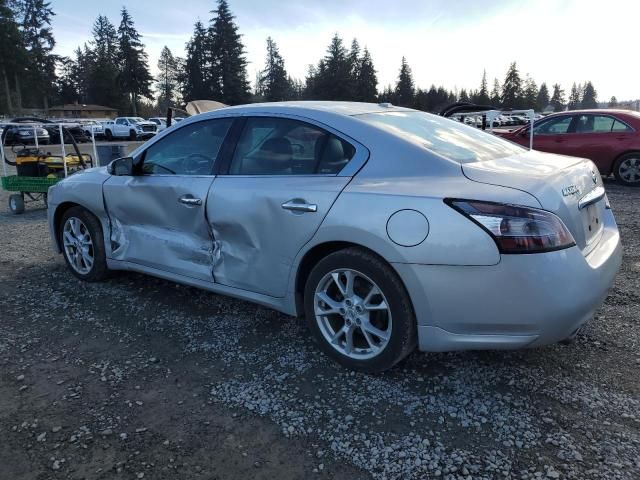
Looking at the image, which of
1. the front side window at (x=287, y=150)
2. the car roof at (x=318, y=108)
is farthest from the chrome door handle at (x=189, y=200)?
the car roof at (x=318, y=108)

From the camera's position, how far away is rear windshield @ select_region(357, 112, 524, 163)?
2998 mm

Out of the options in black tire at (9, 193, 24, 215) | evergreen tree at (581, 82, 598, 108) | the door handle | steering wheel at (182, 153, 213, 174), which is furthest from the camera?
evergreen tree at (581, 82, 598, 108)

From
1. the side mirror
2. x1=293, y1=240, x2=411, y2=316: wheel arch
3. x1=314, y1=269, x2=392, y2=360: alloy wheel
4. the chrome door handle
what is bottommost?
x1=314, y1=269, x2=392, y2=360: alloy wheel

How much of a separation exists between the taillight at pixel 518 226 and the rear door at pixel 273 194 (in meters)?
0.79

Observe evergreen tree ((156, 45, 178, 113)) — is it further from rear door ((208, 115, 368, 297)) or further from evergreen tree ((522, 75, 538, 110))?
rear door ((208, 115, 368, 297))

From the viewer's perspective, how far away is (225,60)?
65625mm

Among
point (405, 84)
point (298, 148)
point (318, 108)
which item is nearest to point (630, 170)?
point (318, 108)

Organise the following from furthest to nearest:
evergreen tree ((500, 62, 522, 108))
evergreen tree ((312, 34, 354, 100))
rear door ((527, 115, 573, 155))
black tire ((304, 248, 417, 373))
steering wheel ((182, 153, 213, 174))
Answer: evergreen tree ((500, 62, 522, 108)) → evergreen tree ((312, 34, 354, 100)) → rear door ((527, 115, 573, 155)) → steering wheel ((182, 153, 213, 174)) → black tire ((304, 248, 417, 373))

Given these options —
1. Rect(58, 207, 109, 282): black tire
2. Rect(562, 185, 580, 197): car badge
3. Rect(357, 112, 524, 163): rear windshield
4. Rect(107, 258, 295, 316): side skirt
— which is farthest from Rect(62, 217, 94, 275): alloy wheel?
Rect(562, 185, 580, 197): car badge

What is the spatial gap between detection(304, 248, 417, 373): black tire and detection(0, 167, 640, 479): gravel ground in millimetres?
114

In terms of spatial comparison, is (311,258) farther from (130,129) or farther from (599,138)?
(130,129)

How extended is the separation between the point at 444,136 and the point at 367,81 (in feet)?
255

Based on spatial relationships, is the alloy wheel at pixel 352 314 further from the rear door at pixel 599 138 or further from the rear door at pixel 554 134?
the rear door at pixel 554 134

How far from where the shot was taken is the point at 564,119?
10.5m
